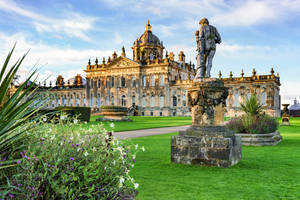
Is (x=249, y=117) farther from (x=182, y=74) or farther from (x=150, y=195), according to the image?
(x=182, y=74)

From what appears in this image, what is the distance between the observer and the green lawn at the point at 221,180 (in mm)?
4879

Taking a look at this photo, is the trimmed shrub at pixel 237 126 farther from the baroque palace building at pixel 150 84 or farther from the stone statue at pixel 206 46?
the baroque palace building at pixel 150 84

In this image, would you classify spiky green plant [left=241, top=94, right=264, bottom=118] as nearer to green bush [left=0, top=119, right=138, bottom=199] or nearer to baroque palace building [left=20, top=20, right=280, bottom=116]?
green bush [left=0, top=119, right=138, bottom=199]

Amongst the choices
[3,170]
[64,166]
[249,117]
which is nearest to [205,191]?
[64,166]

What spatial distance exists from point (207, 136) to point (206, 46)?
2.67 meters

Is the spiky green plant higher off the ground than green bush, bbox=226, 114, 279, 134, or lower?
higher

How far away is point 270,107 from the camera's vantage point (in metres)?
50.0

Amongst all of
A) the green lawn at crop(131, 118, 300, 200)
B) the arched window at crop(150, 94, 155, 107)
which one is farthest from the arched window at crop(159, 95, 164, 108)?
the green lawn at crop(131, 118, 300, 200)

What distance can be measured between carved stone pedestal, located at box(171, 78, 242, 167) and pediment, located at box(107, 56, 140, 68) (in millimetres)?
54405

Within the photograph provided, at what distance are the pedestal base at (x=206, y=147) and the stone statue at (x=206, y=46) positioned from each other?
5.69ft

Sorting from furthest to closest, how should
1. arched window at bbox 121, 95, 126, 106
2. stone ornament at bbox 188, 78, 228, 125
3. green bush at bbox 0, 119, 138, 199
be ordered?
arched window at bbox 121, 95, 126, 106 → stone ornament at bbox 188, 78, 228, 125 → green bush at bbox 0, 119, 138, 199

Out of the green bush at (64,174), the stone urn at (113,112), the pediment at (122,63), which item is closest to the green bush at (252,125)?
the green bush at (64,174)

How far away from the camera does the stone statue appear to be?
813 centimetres

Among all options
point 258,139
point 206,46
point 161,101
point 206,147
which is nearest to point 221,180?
point 206,147
